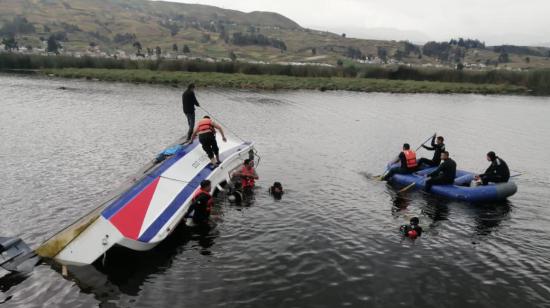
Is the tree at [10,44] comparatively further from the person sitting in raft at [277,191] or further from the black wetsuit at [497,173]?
the black wetsuit at [497,173]

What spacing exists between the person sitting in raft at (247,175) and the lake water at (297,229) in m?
0.78

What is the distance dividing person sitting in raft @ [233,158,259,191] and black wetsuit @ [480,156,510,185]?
11669 millimetres

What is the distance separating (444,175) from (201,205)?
12585mm

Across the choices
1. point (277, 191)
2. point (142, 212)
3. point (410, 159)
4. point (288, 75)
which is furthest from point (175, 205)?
point (288, 75)

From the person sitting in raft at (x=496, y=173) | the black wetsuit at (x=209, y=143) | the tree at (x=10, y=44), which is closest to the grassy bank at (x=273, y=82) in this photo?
the person sitting in raft at (x=496, y=173)

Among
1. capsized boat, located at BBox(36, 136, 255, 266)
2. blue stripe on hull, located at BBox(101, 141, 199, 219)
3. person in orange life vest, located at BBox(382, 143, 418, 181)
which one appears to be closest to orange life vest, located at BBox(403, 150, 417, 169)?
person in orange life vest, located at BBox(382, 143, 418, 181)

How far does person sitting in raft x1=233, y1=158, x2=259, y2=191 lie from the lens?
21047mm

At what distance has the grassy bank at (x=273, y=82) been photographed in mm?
78312

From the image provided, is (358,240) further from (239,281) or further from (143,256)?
(143,256)

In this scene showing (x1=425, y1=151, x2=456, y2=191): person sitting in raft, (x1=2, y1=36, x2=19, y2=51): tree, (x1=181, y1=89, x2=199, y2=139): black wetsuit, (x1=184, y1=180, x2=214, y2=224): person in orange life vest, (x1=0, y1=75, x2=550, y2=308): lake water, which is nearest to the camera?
(x1=0, y1=75, x2=550, y2=308): lake water

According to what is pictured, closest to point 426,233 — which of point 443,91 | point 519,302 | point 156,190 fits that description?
point 519,302

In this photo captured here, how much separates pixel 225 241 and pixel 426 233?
25.9 ft

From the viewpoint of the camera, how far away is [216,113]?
157 ft

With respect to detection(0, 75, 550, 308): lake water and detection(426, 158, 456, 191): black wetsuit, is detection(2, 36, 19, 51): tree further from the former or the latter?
detection(426, 158, 456, 191): black wetsuit
